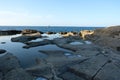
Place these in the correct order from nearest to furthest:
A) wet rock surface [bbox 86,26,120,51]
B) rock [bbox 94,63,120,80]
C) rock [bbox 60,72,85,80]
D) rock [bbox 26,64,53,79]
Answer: rock [bbox 94,63,120,80], rock [bbox 60,72,85,80], rock [bbox 26,64,53,79], wet rock surface [bbox 86,26,120,51]

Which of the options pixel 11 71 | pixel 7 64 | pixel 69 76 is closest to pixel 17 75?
pixel 11 71

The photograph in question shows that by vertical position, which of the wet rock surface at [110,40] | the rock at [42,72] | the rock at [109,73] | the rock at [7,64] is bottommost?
the rock at [7,64]

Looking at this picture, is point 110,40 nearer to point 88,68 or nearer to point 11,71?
point 88,68

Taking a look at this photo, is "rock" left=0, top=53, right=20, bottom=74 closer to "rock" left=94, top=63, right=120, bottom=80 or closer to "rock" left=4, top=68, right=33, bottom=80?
"rock" left=4, top=68, right=33, bottom=80

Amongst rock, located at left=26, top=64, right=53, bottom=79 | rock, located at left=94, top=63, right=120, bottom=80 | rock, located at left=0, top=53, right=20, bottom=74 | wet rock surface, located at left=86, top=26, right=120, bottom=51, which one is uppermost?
wet rock surface, located at left=86, top=26, right=120, bottom=51

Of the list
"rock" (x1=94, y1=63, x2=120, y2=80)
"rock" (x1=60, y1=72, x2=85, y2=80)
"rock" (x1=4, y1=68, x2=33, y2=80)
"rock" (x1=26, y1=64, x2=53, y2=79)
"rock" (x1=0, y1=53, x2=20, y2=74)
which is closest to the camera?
"rock" (x1=94, y1=63, x2=120, y2=80)

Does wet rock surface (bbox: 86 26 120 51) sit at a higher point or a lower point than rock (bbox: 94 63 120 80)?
higher

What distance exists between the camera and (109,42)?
1200 inches

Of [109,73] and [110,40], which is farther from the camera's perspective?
[110,40]

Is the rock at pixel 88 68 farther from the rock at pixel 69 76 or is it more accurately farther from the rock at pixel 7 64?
the rock at pixel 7 64

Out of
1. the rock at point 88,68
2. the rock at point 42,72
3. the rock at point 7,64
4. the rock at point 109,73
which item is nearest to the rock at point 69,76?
the rock at point 88,68

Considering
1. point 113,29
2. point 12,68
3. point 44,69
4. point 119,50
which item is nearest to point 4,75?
point 12,68

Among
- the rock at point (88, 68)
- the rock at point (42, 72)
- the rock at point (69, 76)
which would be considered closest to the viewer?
the rock at point (69, 76)

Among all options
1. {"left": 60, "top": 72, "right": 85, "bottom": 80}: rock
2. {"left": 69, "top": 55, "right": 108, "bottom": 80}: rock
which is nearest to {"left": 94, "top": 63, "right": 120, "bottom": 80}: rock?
{"left": 69, "top": 55, "right": 108, "bottom": 80}: rock
